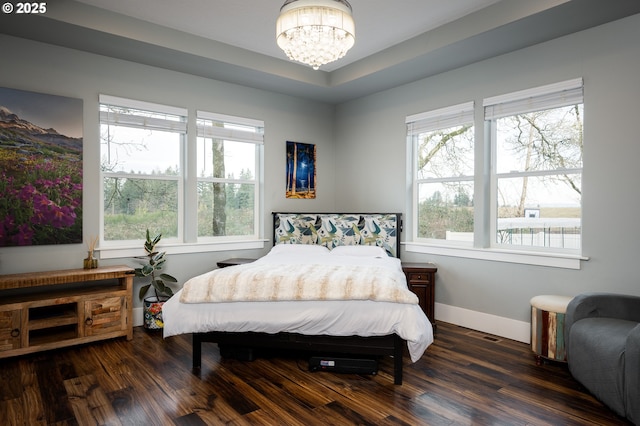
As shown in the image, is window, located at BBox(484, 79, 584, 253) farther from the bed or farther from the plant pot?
the plant pot

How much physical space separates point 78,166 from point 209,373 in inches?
89.8

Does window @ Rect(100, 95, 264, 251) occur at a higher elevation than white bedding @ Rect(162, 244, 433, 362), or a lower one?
higher

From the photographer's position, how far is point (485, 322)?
152 inches

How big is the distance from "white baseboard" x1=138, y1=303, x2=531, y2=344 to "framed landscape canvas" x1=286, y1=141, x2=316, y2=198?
2227mm

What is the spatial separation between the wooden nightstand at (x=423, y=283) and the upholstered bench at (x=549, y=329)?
39.1 inches

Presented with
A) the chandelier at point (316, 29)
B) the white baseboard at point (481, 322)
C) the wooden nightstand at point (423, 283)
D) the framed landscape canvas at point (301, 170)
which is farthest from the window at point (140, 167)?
the wooden nightstand at point (423, 283)

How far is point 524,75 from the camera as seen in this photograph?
357cm

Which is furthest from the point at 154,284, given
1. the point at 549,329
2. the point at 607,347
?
the point at 607,347

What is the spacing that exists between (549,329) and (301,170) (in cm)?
338

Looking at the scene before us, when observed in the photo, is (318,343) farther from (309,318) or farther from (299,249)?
(299,249)

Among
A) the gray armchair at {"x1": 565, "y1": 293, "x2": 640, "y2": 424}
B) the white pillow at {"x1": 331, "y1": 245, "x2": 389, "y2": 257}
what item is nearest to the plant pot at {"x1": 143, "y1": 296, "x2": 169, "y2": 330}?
the white pillow at {"x1": 331, "y1": 245, "x2": 389, "y2": 257}

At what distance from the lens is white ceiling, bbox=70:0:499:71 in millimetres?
3184

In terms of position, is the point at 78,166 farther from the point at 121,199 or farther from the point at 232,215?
the point at 232,215

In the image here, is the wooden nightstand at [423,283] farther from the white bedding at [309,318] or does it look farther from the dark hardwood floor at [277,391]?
the white bedding at [309,318]
